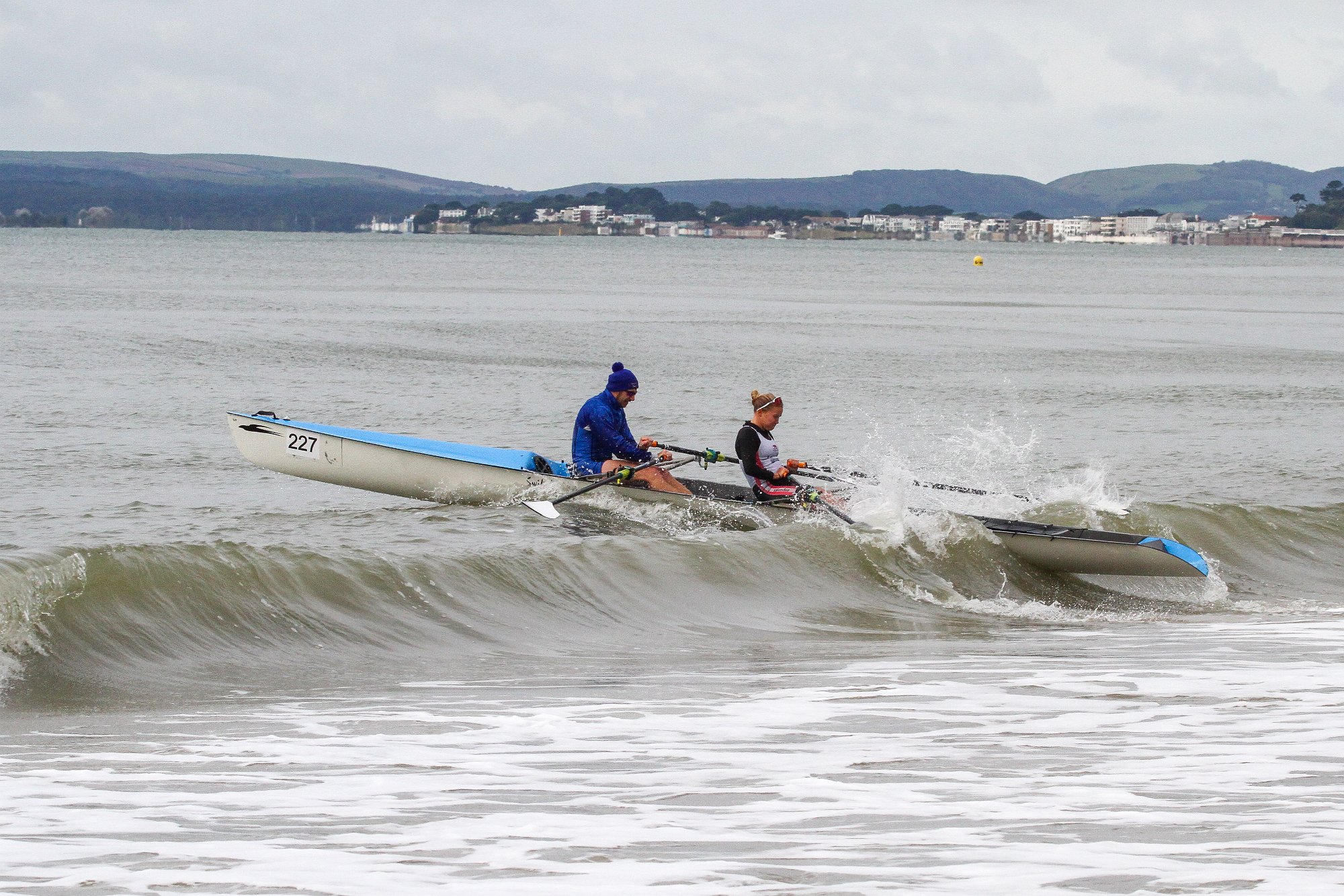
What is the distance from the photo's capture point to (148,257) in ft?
309

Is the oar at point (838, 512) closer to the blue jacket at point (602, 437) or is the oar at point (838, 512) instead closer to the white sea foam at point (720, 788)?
the blue jacket at point (602, 437)

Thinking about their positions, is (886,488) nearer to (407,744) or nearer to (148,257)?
(407,744)

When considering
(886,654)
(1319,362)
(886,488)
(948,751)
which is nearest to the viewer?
(948,751)

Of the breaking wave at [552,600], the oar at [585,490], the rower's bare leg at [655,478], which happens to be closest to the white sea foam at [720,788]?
the breaking wave at [552,600]

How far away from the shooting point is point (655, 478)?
13.8 m

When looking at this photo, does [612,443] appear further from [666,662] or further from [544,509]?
[666,662]

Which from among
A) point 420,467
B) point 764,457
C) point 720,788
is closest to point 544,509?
point 420,467

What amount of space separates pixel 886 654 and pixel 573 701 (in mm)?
2455

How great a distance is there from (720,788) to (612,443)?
320 inches

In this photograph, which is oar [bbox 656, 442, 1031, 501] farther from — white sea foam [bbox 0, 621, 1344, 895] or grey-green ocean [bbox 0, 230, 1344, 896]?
white sea foam [bbox 0, 621, 1344, 895]

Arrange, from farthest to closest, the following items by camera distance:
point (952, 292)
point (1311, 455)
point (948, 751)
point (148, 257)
Answer: point (148, 257), point (952, 292), point (1311, 455), point (948, 751)

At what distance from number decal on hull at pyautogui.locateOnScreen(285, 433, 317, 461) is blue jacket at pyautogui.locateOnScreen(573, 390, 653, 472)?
2920 mm

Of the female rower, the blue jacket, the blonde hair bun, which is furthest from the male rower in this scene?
the blonde hair bun

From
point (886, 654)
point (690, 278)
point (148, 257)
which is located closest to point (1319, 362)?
point (886, 654)
